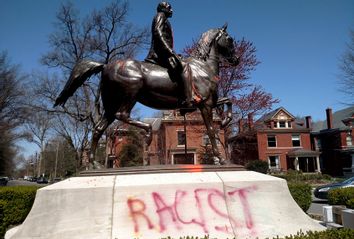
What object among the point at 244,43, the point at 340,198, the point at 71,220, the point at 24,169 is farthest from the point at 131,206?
the point at 24,169

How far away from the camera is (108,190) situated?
5.86 meters

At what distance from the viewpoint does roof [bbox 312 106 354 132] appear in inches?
2172

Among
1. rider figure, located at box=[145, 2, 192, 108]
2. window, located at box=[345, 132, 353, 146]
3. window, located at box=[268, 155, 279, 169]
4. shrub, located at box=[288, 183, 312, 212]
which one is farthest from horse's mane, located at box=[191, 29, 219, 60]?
window, located at box=[345, 132, 353, 146]

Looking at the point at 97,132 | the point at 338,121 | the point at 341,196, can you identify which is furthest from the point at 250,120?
the point at 338,121

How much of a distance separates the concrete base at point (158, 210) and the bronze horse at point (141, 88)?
1.32 meters

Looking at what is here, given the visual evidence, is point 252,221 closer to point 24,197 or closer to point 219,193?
point 219,193

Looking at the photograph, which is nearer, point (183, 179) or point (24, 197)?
point (183, 179)

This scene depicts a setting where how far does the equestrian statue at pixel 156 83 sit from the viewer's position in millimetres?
7348

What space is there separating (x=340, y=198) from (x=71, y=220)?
9.30 m

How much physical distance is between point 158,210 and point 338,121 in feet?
189

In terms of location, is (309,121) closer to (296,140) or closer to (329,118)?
(329,118)

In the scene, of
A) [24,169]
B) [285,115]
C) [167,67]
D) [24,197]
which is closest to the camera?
[167,67]

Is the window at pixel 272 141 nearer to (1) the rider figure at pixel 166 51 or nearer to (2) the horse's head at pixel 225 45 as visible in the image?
(2) the horse's head at pixel 225 45

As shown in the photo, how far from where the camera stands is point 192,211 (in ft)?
19.4
